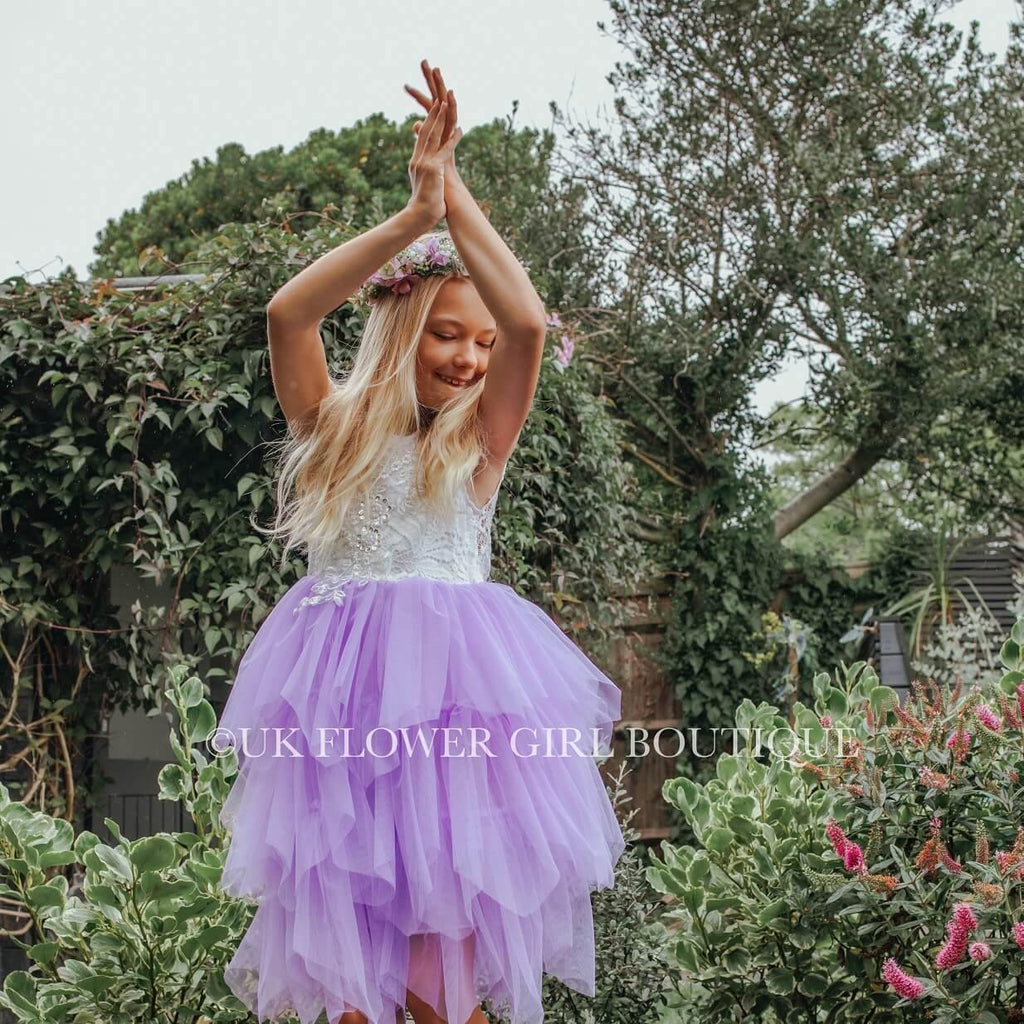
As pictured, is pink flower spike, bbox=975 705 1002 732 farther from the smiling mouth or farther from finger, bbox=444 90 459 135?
finger, bbox=444 90 459 135

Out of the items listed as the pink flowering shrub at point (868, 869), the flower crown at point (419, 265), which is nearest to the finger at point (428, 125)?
the flower crown at point (419, 265)

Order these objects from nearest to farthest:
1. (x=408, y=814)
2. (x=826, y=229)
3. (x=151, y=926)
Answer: (x=408, y=814) → (x=151, y=926) → (x=826, y=229)

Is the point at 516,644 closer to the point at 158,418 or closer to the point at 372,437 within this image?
the point at 372,437

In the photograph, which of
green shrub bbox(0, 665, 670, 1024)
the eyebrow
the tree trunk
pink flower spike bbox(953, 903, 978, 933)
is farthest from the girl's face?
the tree trunk

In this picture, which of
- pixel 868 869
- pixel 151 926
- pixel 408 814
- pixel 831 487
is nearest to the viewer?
pixel 408 814

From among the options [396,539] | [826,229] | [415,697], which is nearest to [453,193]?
[396,539]

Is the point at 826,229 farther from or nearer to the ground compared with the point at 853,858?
farther from the ground

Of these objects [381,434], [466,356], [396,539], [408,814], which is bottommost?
[408,814]

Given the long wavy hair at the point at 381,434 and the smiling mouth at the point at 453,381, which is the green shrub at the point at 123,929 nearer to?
the long wavy hair at the point at 381,434

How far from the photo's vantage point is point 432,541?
1.78 metres

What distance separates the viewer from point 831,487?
23.9 ft

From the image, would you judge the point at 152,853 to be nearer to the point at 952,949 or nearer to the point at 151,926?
the point at 151,926

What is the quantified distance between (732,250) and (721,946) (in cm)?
510

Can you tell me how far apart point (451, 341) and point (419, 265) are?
0.13 meters
